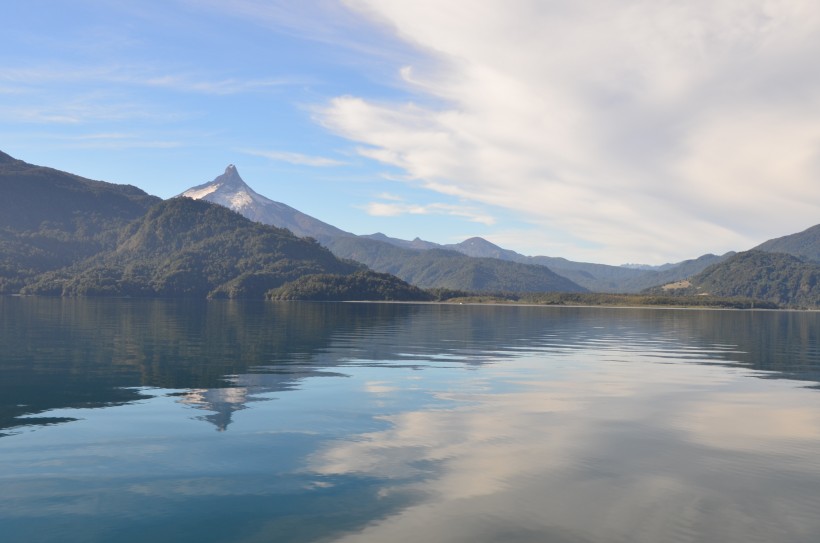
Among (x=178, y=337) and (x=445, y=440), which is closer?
(x=445, y=440)

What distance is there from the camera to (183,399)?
143 feet

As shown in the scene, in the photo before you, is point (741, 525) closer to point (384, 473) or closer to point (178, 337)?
point (384, 473)

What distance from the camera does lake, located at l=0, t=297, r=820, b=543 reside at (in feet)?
70.7

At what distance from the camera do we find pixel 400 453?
99.3ft

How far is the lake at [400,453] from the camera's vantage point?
2156 centimetres

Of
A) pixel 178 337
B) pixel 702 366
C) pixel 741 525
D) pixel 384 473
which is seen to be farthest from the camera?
pixel 178 337

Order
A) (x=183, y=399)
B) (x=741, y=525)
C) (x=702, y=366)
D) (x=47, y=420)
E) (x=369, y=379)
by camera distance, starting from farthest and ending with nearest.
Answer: (x=702, y=366) < (x=369, y=379) < (x=183, y=399) < (x=47, y=420) < (x=741, y=525)

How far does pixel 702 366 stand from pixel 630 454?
150ft

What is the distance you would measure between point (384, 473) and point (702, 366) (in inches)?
2198

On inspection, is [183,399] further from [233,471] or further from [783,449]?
[783,449]

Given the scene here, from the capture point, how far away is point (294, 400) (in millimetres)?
43656

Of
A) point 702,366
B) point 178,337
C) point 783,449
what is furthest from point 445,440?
point 178,337

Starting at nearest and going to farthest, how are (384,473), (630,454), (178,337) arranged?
1. (384,473)
2. (630,454)
3. (178,337)

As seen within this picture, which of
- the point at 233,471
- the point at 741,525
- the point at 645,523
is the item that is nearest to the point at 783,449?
the point at 741,525
